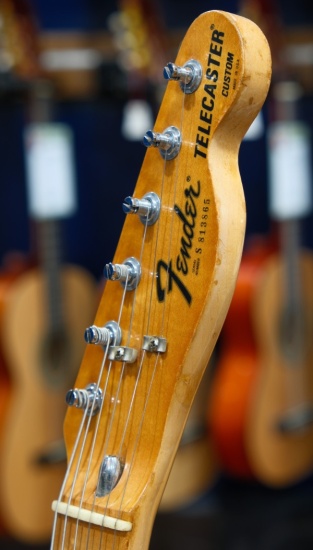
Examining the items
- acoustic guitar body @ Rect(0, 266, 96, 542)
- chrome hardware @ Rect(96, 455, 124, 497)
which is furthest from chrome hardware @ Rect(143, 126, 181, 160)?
acoustic guitar body @ Rect(0, 266, 96, 542)

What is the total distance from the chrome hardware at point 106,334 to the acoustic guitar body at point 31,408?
138cm

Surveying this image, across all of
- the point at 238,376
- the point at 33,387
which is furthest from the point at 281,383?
the point at 33,387

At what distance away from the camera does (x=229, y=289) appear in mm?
755

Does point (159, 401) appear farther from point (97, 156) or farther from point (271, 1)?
point (97, 156)

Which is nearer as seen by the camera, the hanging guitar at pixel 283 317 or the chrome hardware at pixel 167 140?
the chrome hardware at pixel 167 140

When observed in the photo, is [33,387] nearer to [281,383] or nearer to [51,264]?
[51,264]

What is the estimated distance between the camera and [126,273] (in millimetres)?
823

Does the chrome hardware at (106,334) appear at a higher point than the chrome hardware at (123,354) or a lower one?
higher

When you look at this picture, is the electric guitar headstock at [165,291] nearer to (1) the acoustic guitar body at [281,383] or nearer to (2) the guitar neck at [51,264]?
(2) the guitar neck at [51,264]

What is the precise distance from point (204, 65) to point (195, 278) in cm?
17

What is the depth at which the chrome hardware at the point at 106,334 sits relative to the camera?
82 centimetres

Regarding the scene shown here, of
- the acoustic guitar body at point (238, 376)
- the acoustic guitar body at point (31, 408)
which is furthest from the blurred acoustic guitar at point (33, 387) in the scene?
the acoustic guitar body at point (238, 376)

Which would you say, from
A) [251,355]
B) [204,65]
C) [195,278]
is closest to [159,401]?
[195,278]

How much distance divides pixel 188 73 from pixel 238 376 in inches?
66.7
